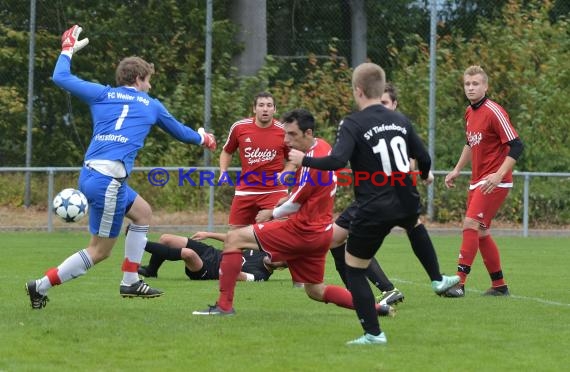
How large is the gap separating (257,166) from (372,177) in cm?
514

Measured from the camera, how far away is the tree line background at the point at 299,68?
19.4 m

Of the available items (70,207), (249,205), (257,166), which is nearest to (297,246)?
(70,207)

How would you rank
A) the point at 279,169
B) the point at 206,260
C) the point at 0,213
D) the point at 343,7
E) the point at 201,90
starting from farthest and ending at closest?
1. the point at 343,7
2. the point at 201,90
3. the point at 0,213
4. the point at 279,169
5. the point at 206,260

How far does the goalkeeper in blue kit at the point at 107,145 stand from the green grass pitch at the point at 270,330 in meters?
0.38

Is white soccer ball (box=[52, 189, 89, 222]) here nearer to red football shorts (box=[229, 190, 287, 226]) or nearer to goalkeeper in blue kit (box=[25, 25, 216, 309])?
goalkeeper in blue kit (box=[25, 25, 216, 309])

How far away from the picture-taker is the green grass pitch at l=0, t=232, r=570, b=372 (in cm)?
639

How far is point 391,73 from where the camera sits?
71.6 feet

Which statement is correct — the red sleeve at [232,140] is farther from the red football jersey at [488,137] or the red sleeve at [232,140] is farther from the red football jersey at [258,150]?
the red football jersey at [488,137]

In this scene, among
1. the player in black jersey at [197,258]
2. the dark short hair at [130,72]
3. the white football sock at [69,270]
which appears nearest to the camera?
the white football sock at [69,270]

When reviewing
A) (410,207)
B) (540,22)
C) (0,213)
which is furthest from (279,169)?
(540,22)

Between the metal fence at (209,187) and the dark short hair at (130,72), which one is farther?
the metal fence at (209,187)

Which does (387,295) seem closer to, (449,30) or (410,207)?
(410,207)

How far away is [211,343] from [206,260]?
171 inches

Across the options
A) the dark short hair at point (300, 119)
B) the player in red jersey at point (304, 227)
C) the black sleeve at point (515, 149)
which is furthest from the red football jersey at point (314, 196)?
the black sleeve at point (515, 149)
